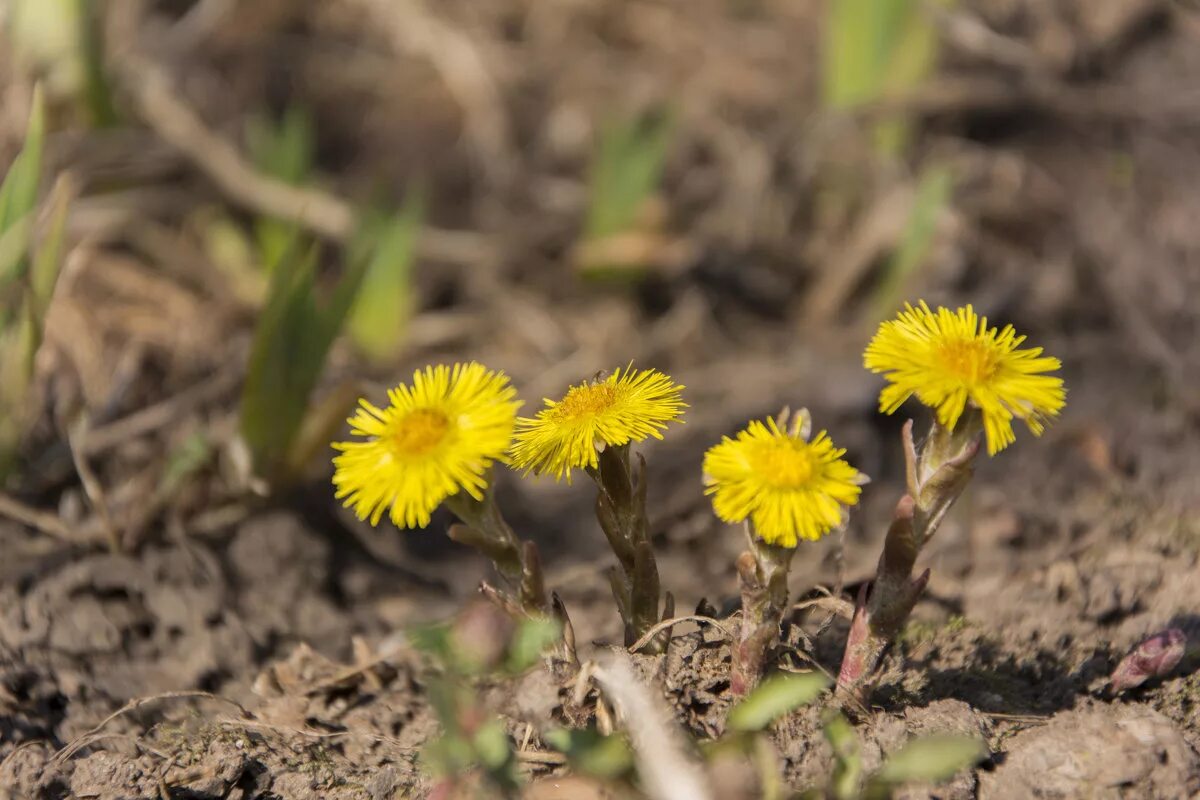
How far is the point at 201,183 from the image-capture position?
3090mm

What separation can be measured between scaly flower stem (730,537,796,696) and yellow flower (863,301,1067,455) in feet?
0.72

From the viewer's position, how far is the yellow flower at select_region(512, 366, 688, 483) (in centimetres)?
129

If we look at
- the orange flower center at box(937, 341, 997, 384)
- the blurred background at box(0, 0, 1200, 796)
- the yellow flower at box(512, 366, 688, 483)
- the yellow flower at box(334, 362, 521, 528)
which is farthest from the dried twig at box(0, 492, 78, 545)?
the orange flower center at box(937, 341, 997, 384)

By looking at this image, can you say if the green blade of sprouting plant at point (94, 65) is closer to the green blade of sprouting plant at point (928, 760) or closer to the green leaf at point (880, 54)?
the green leaf at point (880, 54)

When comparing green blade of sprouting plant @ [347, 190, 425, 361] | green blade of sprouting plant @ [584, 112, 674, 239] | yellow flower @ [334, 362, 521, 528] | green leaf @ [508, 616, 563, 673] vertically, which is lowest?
green leaf @ [508, 616, 563, 673]

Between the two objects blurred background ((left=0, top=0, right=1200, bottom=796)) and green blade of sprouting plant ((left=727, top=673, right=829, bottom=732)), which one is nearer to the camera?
green blade of sprouting plant ((left=727, top=673, right=829, bottom=732))

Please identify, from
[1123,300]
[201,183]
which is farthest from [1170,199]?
[201,183]

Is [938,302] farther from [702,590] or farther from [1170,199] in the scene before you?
[702,590]

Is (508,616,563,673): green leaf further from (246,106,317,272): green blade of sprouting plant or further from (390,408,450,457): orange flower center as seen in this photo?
(246,106,317,272): green blade of sprouting plant

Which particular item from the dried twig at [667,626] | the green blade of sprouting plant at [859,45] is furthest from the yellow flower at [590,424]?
the green blade of sprouting plant at [859,45]

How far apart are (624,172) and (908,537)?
180 cm

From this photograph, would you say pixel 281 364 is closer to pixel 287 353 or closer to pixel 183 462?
pixel 287 353

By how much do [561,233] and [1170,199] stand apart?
1.69 metres

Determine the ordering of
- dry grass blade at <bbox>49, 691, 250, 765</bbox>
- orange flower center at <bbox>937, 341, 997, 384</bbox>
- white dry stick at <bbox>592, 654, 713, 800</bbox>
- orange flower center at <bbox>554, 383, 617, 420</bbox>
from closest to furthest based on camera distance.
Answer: white dry stick at <bbox>592, 654, 713, 800</bbox>, orange flower center at <bbox>937, 341, 997, 384</bbox>, orange flower center at <bbox>554, 383, 617, 420</bbox>, dry grass blade at <bbox>49, 691, 250, 765</bbox>
